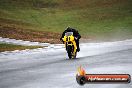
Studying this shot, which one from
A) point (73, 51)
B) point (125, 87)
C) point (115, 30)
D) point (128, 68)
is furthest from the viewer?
point (115, 30)

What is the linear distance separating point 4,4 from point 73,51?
44.9 m

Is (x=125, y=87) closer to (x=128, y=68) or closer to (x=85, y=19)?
(x=128, y=68)

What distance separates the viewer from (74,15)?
62.2m

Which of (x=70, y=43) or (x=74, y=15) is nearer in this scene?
(x=70, y=43)

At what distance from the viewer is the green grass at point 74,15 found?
5138 cm

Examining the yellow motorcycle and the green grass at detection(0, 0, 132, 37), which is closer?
the yellow motorcycle

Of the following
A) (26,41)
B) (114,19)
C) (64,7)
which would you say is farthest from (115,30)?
(64,7)

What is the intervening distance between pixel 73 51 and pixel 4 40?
14.6 meters

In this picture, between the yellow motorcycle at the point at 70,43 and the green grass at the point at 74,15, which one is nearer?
the yellow motorcycle at the point at 70,43

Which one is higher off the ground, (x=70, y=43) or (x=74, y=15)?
(x=70, y=43)

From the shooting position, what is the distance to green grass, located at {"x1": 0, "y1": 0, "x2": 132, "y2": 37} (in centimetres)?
5138

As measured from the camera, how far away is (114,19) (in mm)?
58125

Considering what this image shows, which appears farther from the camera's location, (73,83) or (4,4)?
(4,4)

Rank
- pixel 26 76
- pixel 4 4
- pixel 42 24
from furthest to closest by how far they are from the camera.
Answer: pixel 4 4, pixel 42 24, pixel 26 76
